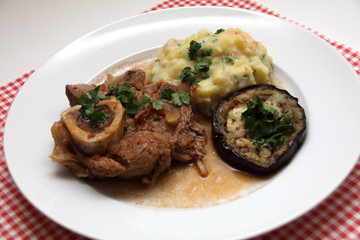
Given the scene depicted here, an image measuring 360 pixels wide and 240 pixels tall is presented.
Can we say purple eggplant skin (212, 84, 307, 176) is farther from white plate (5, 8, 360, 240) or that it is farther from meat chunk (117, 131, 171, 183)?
meat chunk (117, 131, 171, 183)

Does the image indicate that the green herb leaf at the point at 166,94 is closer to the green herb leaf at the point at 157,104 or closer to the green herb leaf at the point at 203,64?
the green herb leaf at the point at 157,104

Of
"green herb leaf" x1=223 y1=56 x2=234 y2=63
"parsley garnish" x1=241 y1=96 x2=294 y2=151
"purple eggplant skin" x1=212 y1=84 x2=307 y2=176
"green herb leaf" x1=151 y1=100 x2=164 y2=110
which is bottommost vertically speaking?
"purple eggplant skin" x1=212 y1=84 x2=307 y2=176

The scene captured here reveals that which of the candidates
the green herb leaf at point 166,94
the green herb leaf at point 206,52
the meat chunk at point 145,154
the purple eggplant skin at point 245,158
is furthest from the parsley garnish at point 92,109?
the green herb leaf at point 206,52

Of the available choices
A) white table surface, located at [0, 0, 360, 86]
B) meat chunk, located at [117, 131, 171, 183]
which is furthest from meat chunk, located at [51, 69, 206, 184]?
white table surface, located at [0, 0, 360, 86]

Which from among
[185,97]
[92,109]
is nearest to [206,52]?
[185,97]

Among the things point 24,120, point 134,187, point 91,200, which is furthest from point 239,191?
point 24,120
